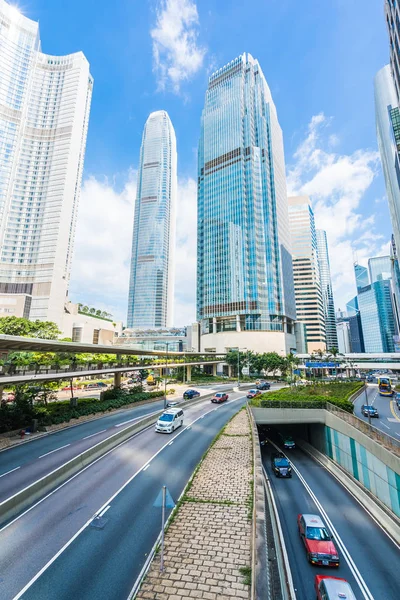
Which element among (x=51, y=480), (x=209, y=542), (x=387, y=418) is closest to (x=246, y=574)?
(x=209, y=542)

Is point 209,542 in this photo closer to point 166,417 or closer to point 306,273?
Result: point 166,417

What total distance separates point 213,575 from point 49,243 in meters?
115

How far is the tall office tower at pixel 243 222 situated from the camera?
108875 millimetres

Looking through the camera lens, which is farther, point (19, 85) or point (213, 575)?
point (19, 85)

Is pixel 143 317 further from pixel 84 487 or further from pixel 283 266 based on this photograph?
pixel 84 487

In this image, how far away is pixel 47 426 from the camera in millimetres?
27172

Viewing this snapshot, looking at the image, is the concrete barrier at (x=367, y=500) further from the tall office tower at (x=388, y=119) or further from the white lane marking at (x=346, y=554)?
the tall office tower at (x=388, y=119)

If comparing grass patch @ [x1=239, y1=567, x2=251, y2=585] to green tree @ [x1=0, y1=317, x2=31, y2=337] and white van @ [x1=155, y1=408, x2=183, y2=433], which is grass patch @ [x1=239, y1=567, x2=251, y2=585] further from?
A: green tree @ [x1=0, y1=317, x2=31, y2=337]

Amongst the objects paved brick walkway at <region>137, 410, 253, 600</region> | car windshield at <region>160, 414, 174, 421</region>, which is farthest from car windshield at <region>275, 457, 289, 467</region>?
car windshield at <region>160, 414, 174, 421</region>

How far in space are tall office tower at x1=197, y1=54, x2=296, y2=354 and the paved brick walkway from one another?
90.6 m

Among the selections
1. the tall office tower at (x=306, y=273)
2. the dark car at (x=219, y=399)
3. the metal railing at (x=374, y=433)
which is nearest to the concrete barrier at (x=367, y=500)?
the metal railing at (x=374, y=433)

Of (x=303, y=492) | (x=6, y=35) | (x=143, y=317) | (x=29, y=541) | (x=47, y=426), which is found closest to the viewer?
(x=29, y=541)

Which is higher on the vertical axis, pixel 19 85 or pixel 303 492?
pixel 19 85

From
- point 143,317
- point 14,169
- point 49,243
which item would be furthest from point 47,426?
point 143,317
